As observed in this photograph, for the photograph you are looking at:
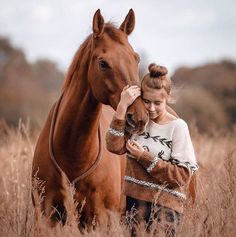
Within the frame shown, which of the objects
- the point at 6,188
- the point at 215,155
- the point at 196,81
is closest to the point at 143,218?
the point at 6,188

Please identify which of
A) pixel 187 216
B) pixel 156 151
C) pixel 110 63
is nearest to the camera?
pixel 187 216

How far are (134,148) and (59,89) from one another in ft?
106

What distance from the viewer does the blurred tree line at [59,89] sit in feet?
97.1

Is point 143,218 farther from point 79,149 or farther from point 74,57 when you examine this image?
point 74,57

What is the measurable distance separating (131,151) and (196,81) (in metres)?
36.5

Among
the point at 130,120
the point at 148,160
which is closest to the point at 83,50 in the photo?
the point at 130,120

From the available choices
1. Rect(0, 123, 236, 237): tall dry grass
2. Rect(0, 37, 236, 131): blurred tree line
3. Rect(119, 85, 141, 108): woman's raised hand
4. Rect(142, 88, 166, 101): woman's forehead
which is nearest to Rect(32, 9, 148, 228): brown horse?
Rect(0, 123, 236, 237): tall dry grass

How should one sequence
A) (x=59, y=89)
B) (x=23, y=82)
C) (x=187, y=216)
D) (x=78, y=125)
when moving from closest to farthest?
1. (x=187, y=216)
2. (x=78, y=125)
3. (x=59, y=89)
4. (x=23, y=82)

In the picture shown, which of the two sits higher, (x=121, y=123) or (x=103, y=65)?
(x=103, y=65)

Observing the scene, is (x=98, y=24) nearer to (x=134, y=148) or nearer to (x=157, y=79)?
(x=157, y=79)

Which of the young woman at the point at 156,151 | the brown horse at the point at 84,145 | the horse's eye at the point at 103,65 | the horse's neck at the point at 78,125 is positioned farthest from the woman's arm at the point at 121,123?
the horse's neck at the point at 78,125

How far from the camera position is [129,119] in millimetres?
4270

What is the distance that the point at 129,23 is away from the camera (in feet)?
17.0

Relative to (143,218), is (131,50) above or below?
above
